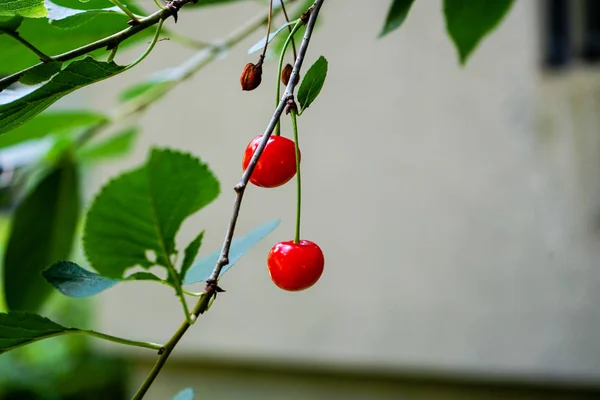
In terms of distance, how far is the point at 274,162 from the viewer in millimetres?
423

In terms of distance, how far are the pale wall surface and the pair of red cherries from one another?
174cm

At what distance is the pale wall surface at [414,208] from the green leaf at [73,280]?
1768 mm

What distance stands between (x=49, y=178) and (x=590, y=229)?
1645 millimetres

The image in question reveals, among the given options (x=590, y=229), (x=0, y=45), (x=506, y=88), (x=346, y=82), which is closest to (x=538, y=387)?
(x=590, y=229)

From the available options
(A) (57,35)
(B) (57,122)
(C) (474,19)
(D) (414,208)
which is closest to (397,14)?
(C) (474,19)

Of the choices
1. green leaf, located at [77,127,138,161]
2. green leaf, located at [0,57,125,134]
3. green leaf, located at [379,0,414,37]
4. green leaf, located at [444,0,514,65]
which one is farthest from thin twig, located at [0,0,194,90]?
green leaf, located at [77,127,138,161]

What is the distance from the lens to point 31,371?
327cm

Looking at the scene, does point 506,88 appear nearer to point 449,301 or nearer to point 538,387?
point 449,301

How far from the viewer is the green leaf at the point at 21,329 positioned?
1.21 ft

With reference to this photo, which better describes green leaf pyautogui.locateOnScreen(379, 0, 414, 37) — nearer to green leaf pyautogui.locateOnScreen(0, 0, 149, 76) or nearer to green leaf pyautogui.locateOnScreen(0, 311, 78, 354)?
green leaf pyautogui.locateOnScreen(0, 0, 149, 76)

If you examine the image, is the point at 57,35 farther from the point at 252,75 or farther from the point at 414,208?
the point at 414,208

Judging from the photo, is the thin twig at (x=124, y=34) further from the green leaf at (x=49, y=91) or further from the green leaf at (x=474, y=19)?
the green leaf at (x=474, y=19)

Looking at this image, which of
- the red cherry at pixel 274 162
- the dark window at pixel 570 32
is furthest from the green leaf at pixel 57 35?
the dark window at pixel 570 32

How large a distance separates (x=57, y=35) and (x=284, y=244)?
1.33ft
